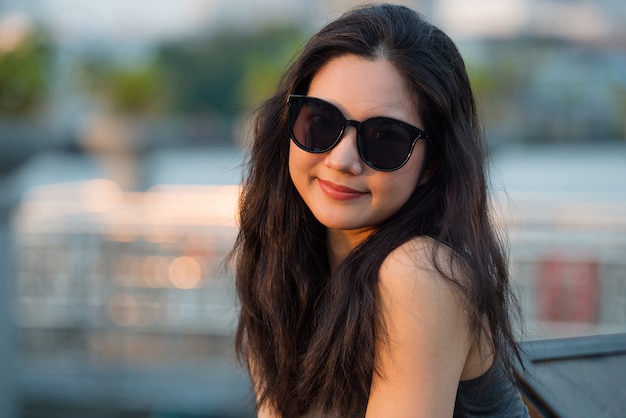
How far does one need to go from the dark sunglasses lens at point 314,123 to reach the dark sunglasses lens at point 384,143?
0.05 m

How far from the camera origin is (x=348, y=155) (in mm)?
1541

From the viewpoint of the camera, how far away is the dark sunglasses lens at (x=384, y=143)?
4.99 feet

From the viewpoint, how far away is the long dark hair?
4.96ft

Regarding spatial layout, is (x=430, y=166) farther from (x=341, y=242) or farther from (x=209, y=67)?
(x=209, y=67)

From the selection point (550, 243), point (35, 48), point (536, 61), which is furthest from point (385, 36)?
point (536, 61)

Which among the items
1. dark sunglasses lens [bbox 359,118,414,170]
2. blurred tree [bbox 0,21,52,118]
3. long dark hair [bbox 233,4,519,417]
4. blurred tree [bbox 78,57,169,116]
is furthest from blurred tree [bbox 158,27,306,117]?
dark sunglasses lens [bbox 359,118,414,170]

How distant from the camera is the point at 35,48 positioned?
5.91 meters

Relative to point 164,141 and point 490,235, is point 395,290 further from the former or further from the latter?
point 164,141

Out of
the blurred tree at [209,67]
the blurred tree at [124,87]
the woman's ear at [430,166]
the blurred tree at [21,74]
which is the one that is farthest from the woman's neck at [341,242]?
the blurred tree at [209,67]

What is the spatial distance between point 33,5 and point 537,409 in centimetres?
557

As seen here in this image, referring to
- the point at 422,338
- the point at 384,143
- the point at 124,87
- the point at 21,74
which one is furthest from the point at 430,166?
the point at 124,87

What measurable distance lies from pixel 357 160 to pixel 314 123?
0.33 feet

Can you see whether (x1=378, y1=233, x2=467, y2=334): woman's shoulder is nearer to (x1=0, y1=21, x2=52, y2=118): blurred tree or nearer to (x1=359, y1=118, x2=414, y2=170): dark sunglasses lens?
(x1=359, y1=118, x2=414, y2=170): dark sunglasses lens

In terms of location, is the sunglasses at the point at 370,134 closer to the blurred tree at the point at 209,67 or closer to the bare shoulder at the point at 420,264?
the bare shoulder at the point at 420,264
